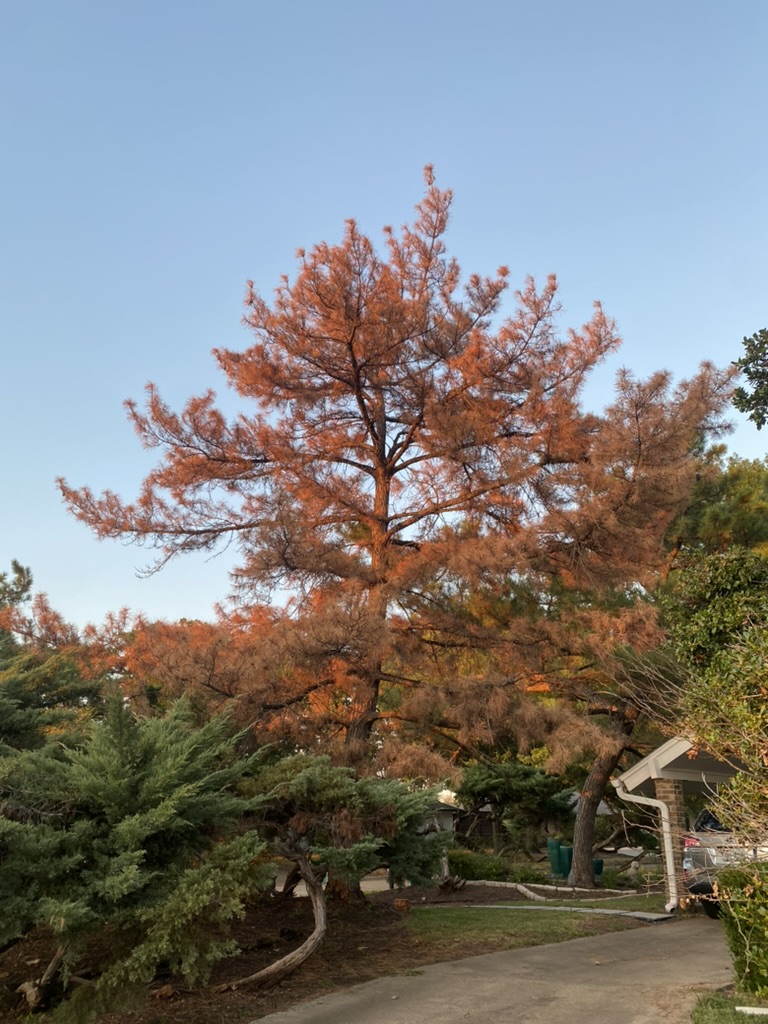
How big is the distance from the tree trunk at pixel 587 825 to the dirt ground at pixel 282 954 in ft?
18.3

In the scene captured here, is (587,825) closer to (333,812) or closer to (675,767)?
(675,767)

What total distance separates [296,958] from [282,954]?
1.15 metres

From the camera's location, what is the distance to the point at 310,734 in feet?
36.1

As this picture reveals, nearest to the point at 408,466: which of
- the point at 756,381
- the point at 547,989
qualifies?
the point at 756,381

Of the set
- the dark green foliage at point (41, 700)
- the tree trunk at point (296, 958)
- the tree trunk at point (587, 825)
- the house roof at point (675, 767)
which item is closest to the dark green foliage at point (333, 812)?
the tree trunk at point (296, 958)

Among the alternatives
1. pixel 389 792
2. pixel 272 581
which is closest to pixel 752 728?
pixel 389 792

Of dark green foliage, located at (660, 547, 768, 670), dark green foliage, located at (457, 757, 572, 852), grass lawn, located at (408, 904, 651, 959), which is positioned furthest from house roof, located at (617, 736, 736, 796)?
dark green foliage, located at (457, 757, 572, 852)

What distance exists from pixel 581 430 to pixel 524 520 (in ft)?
5.95

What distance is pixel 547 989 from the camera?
6.39 metres

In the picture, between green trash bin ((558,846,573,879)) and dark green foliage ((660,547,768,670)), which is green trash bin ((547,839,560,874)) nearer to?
green trash bin ((558,846,573,879))

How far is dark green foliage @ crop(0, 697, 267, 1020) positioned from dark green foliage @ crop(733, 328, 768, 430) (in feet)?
30.6

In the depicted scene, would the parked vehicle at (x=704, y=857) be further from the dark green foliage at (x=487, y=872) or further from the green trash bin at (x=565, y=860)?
the green trash bin at (x=565, y=860)

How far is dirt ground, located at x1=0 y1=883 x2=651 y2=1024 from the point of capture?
6039 millimetres

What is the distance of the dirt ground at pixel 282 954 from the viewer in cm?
604
